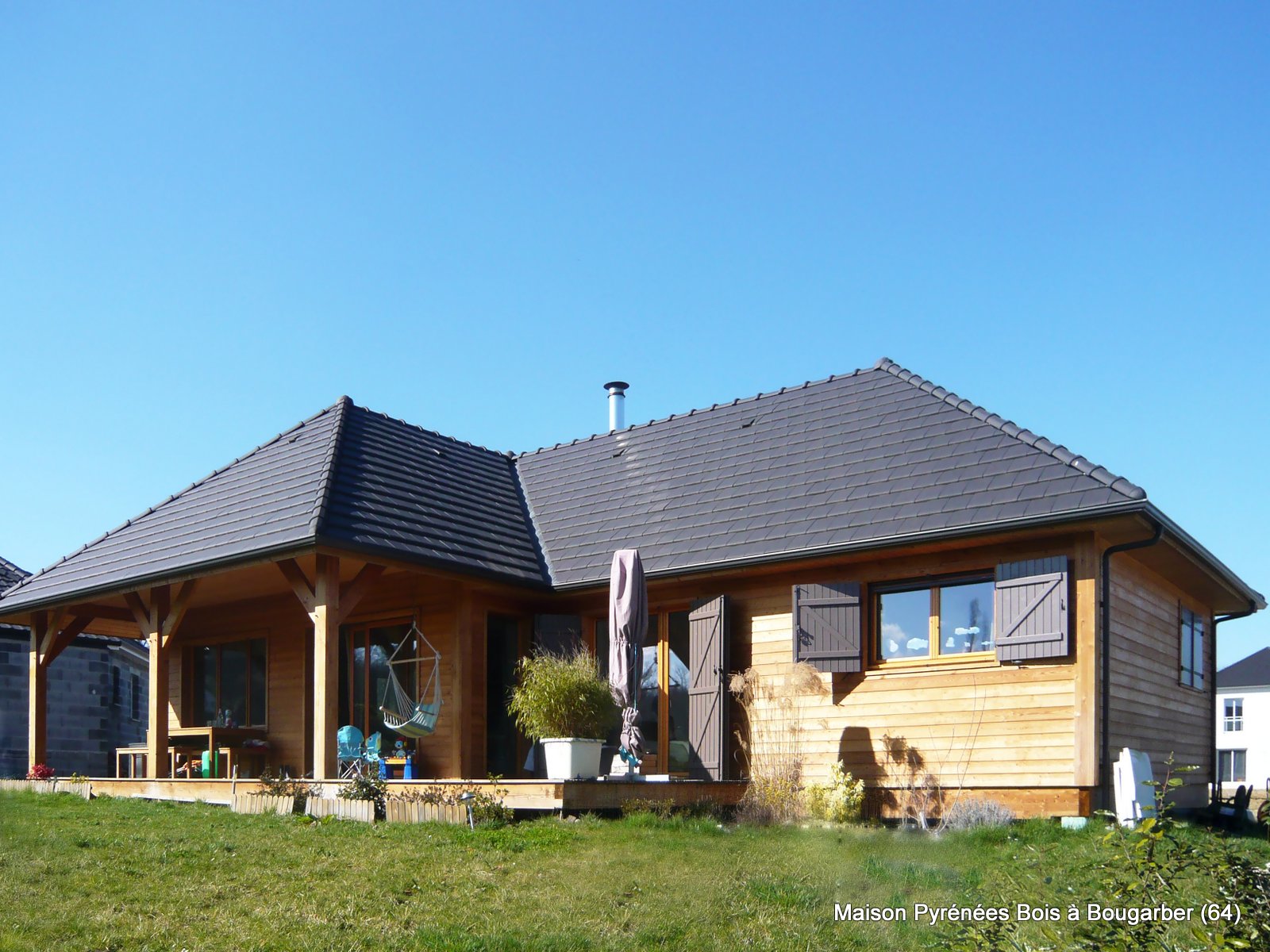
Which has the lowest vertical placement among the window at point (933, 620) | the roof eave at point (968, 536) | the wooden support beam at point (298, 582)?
the window at point (933, 620)

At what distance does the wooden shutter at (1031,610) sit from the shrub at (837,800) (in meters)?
1.84

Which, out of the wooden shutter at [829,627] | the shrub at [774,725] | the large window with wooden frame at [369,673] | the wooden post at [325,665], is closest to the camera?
the wooden post at [325,665]

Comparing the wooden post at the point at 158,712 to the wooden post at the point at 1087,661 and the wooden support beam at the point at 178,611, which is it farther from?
the wooden post at the point at 1087,661

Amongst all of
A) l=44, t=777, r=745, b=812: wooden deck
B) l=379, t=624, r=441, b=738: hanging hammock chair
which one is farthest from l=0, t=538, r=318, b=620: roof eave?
l=44, t=777, r=745, b=812: wooden deck

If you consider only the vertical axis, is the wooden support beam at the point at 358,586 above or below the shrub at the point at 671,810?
above

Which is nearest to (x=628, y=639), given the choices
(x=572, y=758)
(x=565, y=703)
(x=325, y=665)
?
(x=565, y=703)

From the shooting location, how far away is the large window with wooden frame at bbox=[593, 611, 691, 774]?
43.8ft

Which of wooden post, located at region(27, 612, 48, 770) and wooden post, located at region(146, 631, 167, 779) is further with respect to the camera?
wooden post, located at region(27, 612, 48, 770)

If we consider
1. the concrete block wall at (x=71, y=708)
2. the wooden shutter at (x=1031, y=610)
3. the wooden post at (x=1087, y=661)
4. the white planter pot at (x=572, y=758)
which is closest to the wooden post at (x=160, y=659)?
the white planter pot at (x=572, y=758)

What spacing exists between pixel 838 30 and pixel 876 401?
14.5 feet

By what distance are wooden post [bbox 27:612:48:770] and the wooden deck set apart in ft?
13.3

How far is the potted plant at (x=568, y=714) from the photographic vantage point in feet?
35.1

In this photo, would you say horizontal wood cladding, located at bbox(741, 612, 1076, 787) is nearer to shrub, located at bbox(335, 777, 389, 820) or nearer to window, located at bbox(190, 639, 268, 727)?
shrub, located at bbox(335, 777, 389, 820)

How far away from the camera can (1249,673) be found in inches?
1683
